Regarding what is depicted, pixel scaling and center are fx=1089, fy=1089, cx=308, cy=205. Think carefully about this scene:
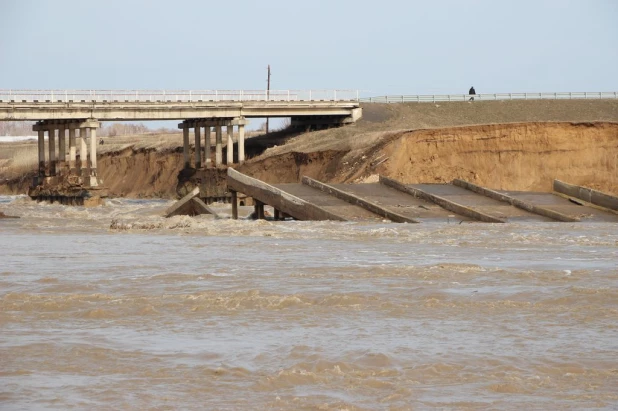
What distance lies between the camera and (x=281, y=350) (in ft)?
39.3

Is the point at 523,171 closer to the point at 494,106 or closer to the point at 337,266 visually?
the point at 494,106

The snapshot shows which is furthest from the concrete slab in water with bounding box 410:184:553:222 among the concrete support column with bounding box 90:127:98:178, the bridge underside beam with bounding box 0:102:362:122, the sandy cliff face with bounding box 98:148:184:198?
the sandy cliff face with bounding box 98:148:184:198

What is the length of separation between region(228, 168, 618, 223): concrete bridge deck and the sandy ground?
12267mm

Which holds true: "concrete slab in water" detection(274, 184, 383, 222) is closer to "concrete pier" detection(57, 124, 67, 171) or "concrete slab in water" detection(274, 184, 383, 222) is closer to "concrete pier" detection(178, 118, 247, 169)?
"concrete pier" detection(178, 118, 247, 169)

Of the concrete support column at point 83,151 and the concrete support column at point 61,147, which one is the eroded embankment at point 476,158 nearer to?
the concrete support column at point 83,151

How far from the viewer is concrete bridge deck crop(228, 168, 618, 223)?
33188 millimetres

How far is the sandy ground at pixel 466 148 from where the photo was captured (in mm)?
49969

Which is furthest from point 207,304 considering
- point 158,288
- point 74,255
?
point 74,255

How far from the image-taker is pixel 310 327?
1362 centimetres

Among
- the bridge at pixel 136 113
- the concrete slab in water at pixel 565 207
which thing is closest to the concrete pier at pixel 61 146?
the bridge at pixel 136 113

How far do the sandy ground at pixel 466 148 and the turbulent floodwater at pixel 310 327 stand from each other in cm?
2522

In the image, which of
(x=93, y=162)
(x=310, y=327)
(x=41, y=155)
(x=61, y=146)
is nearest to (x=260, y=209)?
(x=310, y=327)

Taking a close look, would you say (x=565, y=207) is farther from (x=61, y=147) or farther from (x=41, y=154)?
(x=41, y=154)

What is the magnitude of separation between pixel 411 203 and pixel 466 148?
1922 centimetres
